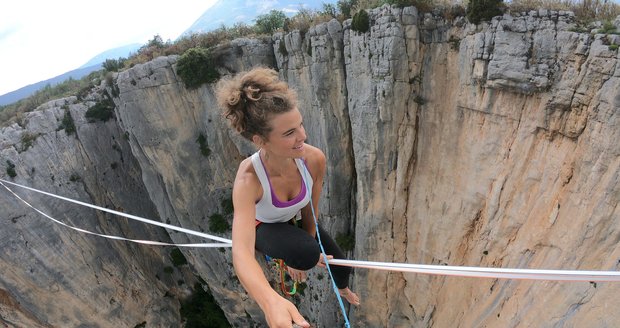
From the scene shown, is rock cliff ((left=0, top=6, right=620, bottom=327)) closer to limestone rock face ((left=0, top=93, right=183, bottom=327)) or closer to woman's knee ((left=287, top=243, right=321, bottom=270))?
limestone rock face ((left=0, top=93, right=183, bottom=327))

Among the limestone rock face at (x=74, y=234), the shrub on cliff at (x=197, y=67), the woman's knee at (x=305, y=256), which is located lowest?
the limestone rock face at (x=74, y=234)

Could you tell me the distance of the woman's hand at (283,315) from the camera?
A: 246 cm

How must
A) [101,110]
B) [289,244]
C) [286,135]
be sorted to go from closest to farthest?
[286,135] < [289,244] < [101,110]

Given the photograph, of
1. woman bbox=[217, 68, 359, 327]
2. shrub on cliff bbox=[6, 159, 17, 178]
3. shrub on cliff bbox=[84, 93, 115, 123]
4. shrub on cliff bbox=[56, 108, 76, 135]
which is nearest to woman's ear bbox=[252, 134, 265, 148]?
woman bbox=[217, 68, 359, 327]

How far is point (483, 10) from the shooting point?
35.8 feet

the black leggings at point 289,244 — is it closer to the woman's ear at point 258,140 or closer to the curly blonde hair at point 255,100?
the woman's ear at point 258,140

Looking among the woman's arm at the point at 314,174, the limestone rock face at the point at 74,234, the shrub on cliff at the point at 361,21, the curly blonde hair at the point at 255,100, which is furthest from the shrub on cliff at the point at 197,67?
the curly blonde hair at the point at 255,100

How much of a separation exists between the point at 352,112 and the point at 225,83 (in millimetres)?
11726

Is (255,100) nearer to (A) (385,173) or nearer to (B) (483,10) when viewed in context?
(B) (483,10)

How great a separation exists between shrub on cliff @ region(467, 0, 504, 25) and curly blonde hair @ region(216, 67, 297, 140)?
31.0 ft

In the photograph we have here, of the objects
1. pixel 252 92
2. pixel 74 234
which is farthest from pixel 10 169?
pixel 252 92

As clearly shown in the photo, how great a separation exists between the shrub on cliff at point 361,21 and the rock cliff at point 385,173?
24 centimetres

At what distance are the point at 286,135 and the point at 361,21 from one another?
11.3m

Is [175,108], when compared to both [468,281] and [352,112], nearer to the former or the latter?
[352,112]
